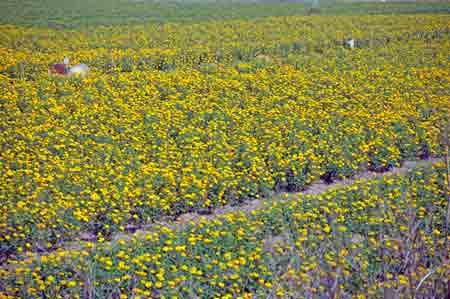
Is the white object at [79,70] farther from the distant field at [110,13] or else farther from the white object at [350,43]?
the distant field at [110,13]

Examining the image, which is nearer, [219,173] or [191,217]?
[191,217]

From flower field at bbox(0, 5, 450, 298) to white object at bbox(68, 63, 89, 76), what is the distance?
0.44m

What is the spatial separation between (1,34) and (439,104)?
1626 centimetres

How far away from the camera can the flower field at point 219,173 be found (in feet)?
16.3

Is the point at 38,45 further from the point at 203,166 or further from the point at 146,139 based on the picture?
the point at 203,166

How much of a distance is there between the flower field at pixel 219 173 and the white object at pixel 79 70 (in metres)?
0.44

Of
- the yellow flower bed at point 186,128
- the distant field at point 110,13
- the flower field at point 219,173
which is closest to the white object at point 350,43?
the yellow flower bed at point 186,128

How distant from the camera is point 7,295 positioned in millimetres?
4926

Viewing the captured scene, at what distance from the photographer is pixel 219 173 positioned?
7.59 metres

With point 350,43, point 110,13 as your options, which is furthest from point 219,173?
point 110,13

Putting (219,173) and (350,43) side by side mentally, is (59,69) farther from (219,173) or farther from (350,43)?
(350,43)

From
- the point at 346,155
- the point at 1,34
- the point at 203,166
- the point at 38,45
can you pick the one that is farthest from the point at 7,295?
the point at 1,34

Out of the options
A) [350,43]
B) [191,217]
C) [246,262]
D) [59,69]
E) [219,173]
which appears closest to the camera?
[246,262]

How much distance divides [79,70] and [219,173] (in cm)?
793
